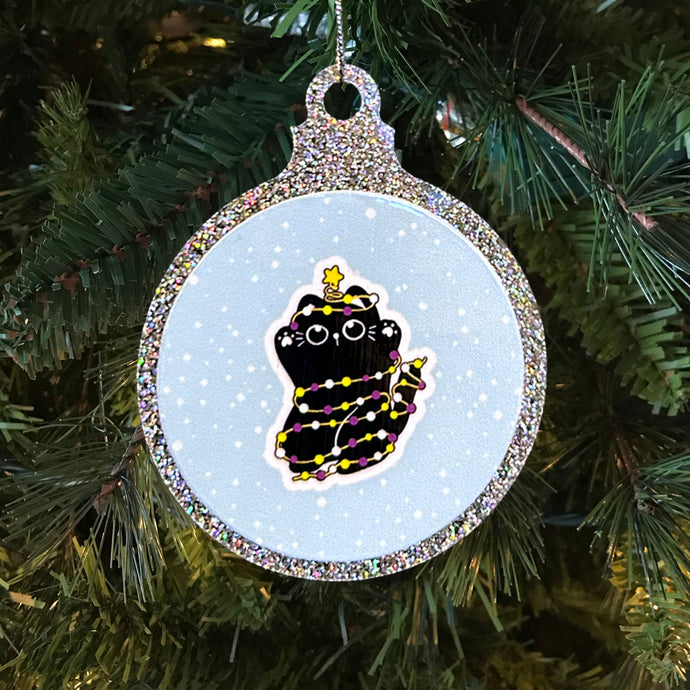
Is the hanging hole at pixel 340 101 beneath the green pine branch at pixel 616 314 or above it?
above

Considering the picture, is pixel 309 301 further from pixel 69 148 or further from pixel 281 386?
pixel 69 148

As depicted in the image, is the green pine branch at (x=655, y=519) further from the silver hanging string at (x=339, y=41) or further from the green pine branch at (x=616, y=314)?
the silver hanging string at (x=339, y=41)

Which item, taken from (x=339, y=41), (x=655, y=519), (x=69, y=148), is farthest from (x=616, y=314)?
(x=69, y=148)

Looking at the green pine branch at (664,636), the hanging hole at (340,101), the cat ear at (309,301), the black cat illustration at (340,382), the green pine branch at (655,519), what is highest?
the hanging hole at (340,101)

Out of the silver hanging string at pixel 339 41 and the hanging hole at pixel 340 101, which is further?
the hanging hole at pixel 340 101

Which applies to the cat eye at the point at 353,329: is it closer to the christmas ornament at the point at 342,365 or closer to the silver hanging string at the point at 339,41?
the christmas ornament at the point at 342,365

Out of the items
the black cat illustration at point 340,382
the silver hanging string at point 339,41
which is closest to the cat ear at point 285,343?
the black cat illustration at point 340,382

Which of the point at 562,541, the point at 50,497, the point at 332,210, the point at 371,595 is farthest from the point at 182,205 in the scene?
the point at 562,541

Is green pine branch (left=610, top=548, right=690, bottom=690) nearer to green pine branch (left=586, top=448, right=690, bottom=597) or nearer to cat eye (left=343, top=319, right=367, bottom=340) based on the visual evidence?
green pine branch (left=586, top=448, right=690, bottom=597)
